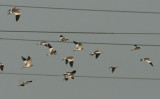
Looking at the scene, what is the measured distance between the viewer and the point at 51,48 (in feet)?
80.7

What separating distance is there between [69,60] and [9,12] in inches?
136

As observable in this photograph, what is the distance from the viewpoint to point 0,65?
24.6 meters

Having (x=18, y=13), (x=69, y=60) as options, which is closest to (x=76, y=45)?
(x=69, y=60)

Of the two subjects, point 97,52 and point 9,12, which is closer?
point 9,12

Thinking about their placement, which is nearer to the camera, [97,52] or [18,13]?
[18,13]

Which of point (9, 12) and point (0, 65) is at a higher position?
point (9, 12)

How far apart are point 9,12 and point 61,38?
7.59 ft

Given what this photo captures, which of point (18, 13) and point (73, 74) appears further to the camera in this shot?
point (73, 74)

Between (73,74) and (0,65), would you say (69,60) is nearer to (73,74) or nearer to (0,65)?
(73,74)

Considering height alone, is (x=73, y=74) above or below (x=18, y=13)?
below

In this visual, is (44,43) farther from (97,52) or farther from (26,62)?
(97,52)

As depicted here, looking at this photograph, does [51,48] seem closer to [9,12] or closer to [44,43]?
[44,43]

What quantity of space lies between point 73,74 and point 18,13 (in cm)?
376

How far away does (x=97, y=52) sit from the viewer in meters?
26.1
